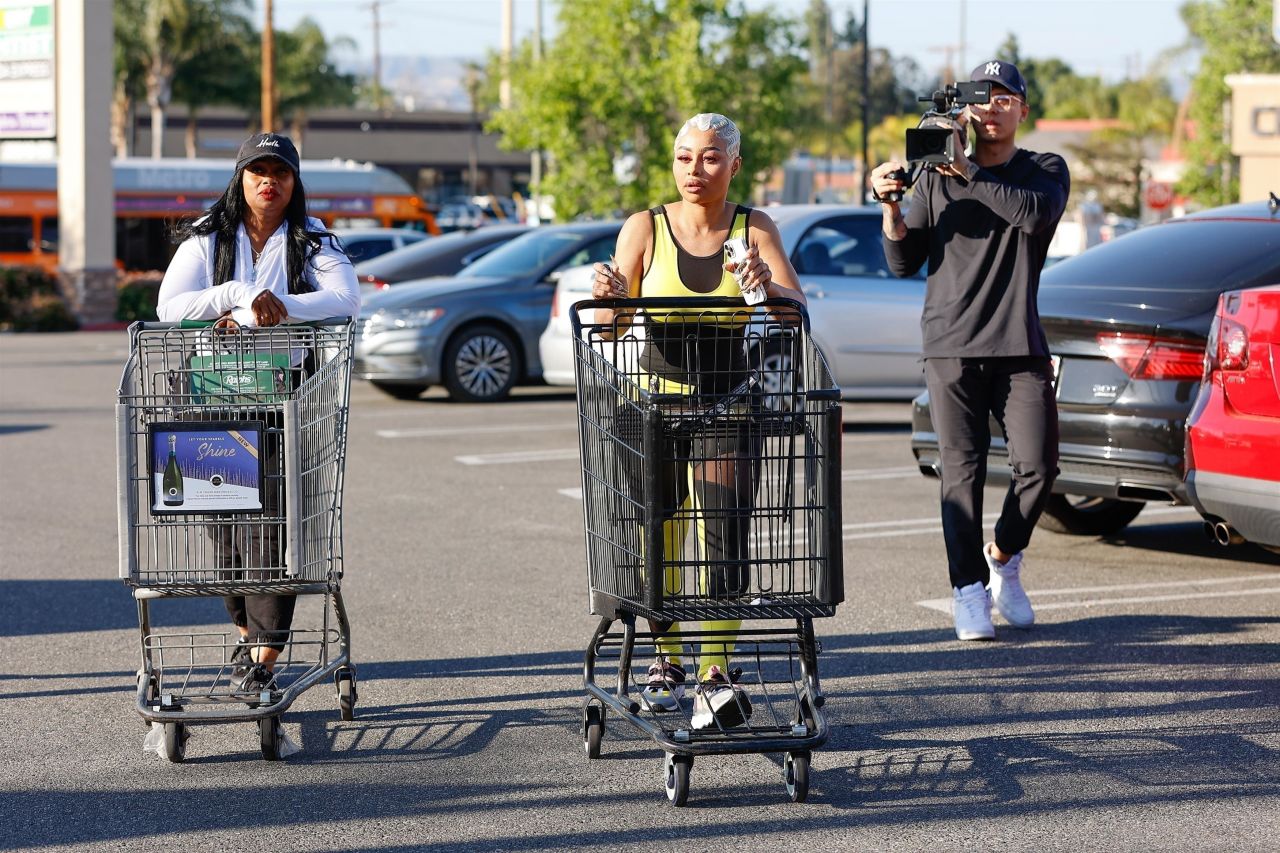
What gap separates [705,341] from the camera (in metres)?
5.05

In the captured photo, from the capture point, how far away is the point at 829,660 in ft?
21.0

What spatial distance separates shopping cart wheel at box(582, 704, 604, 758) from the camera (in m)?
5.14

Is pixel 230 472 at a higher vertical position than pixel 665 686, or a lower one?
higher

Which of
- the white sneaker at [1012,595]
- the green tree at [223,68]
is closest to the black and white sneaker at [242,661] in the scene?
the white sneaker at [1012,595]

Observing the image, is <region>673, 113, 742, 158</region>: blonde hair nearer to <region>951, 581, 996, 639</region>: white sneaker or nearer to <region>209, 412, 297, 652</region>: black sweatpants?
<region>209, 412, 297, 652</region>: black sweatpants

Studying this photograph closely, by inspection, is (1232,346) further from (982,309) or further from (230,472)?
(230,472)

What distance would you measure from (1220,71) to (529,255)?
36.4 metres

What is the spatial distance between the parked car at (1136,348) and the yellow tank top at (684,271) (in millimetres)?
2840

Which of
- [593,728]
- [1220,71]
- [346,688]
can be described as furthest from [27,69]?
[1220,71]

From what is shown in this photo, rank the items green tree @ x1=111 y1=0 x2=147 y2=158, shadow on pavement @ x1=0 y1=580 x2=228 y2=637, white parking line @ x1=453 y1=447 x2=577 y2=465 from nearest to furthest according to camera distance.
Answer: shadow on pavement @ x1=0 y1=580 x2=228 y2=637
white parking line @ x1=453 y1=447 x2=577 y2=465
green tree @ x1=111 y1=0 x2=147 y2=158

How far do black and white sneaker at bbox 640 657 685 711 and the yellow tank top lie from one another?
3.77 ft

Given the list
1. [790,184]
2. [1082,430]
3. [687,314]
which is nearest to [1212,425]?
[1082,430]

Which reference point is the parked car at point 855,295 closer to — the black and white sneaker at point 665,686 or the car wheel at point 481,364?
the car wheel at point 481,364

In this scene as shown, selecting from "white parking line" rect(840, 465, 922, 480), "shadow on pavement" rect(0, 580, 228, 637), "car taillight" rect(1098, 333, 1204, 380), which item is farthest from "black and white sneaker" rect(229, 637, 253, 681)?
"white parking line" rect(840, 465, 922, 480)
